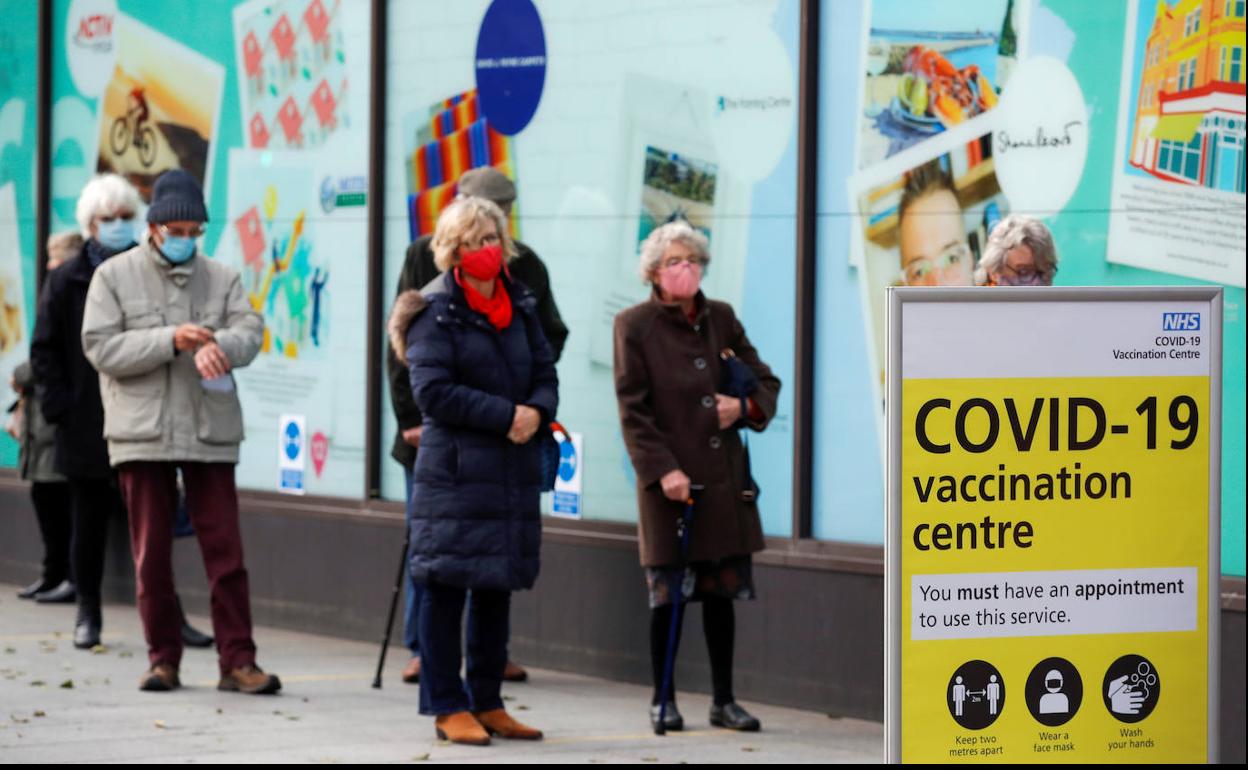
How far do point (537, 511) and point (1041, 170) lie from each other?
88.6 inches

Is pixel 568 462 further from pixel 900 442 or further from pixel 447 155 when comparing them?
pixel 900 442

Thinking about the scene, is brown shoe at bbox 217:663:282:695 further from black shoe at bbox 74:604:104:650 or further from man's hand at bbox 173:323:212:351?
black shoe at bbox 74:604:104:650

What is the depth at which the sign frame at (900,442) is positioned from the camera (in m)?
3.92

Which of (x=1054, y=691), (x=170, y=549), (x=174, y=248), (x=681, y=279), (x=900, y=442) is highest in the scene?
(x=174, y=248)

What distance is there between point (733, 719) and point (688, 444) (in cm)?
105

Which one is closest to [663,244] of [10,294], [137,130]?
[137,130]

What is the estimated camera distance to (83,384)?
9.84 metres

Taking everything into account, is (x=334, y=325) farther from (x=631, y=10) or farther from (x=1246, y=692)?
(x=1246, y=692)

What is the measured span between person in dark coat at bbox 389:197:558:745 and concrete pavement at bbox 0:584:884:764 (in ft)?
0.96

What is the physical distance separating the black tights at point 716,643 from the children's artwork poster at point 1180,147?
75.8 inches

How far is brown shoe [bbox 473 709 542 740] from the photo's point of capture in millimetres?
7559

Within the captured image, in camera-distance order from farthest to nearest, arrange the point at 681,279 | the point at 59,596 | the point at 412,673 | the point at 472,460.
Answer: the point at 59,596, the point at 412,673, the point at 681,279, the point at 472,460

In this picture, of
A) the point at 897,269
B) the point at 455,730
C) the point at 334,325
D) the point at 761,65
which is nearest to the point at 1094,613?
the point at 455,730

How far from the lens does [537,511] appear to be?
7.57m
